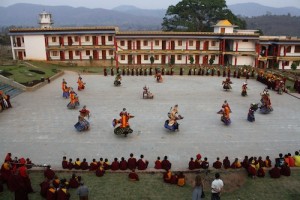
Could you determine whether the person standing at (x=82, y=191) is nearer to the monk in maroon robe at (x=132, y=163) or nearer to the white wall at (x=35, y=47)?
the monk in maroon robe at (x=132, y=163)

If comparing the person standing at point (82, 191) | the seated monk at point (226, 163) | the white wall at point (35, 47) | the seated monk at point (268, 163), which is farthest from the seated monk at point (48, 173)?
the white wall at point (35, 47)

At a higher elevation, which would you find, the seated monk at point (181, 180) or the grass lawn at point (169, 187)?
the seated monk at point (181, 180)

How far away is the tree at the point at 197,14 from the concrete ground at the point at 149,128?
121 feet

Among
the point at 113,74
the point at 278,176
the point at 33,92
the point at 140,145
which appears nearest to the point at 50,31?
the point at 113,74

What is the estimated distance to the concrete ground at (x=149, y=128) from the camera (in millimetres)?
15297

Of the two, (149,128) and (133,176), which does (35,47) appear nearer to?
(149,128)

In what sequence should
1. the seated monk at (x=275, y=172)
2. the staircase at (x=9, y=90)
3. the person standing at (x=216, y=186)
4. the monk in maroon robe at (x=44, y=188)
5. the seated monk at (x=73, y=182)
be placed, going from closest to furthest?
1. the person standing at (x=216, y=186)
2. the monk in maroon robe at (x=44, y=188)
3. the seated monk at (x=73, y=182)
4. the seated monk at (x=275, y=172)
5. the staircase at (x=9, y=90)

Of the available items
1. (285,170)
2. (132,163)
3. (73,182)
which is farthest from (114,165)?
(285,170)

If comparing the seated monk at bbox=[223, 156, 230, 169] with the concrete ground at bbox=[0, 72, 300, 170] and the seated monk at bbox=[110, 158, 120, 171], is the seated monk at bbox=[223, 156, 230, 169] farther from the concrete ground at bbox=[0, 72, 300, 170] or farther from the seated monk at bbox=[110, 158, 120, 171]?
the seated monk at bbox=[110, 158, 120, 171]

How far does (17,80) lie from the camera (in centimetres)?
3022

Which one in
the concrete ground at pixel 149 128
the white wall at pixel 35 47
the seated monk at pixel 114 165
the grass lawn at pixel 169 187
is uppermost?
the white wall at pixel 35 47

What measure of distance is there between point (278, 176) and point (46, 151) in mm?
10787

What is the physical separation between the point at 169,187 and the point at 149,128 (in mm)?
6725

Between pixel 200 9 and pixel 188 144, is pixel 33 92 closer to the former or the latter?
pixel 188 144
